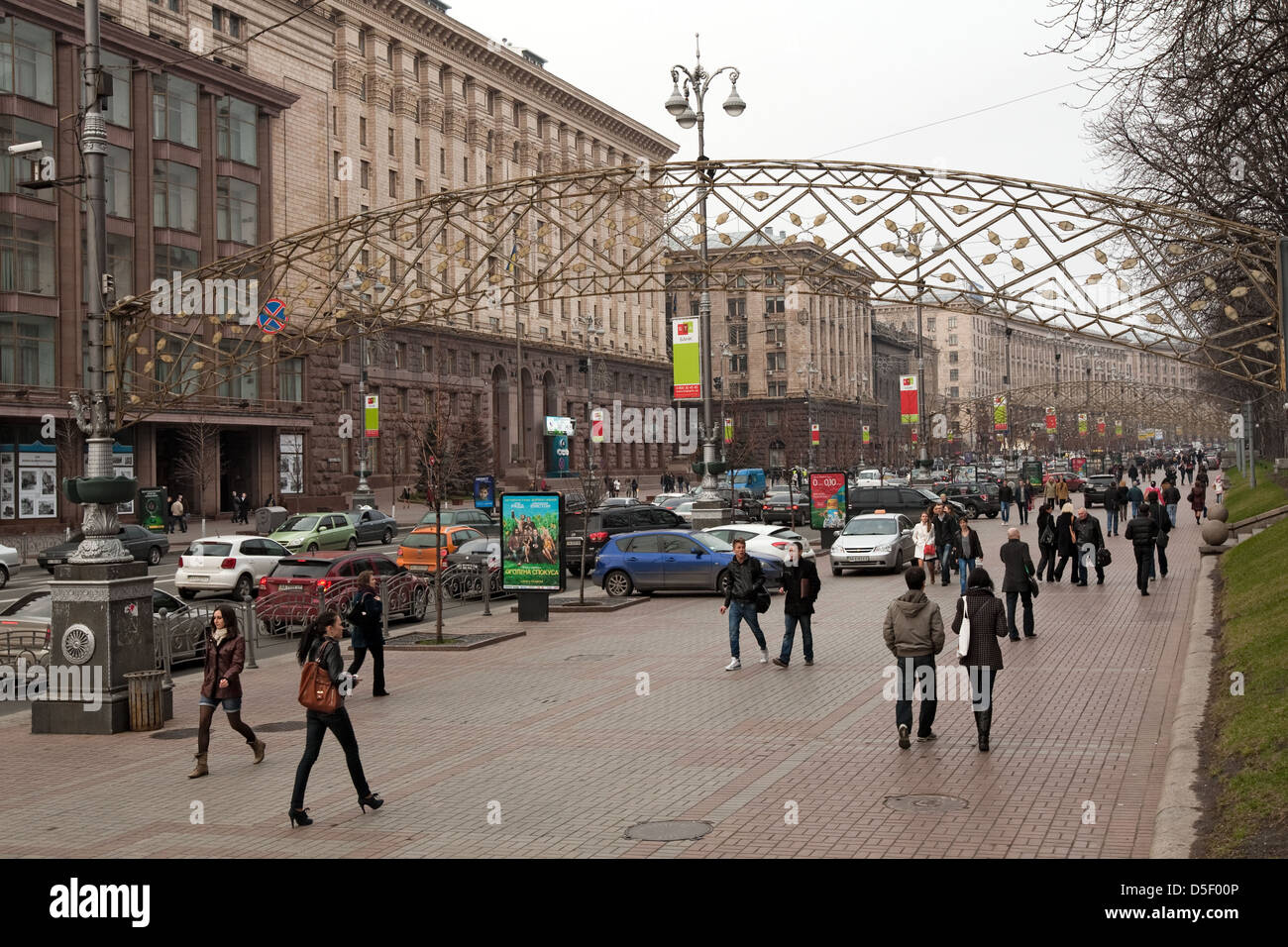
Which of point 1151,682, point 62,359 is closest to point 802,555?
point 1151,682

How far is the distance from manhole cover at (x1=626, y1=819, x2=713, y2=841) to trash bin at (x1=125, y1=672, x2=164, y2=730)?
25.4 ft

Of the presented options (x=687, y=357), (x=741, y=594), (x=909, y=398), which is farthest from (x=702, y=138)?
(x=909, y=398)

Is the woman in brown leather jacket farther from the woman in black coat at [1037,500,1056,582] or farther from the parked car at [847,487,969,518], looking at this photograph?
the parked car at [847,487,969,518]

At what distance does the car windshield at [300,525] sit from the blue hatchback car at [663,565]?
55.0ft

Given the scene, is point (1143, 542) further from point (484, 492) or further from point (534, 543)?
point (484, 492)

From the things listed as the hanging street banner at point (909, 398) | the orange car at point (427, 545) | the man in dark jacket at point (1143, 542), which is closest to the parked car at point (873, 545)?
the man in dark jacket at point (1143, 542)

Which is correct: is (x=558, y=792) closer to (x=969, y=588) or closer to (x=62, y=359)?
(x=969, y=588)

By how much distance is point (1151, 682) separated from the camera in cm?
1558

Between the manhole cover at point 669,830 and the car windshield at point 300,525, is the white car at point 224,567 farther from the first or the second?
the manhole cover at point 669,830

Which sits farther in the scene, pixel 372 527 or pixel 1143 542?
pixel 372 527

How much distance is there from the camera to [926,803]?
10.3m

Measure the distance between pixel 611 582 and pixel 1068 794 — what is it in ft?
62.9

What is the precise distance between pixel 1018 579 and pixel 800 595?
3.92m

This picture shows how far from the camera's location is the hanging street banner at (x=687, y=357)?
117 ft
